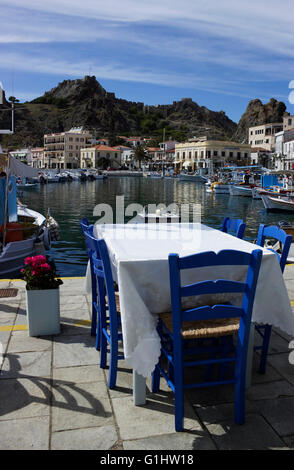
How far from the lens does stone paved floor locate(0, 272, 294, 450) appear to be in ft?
8.09

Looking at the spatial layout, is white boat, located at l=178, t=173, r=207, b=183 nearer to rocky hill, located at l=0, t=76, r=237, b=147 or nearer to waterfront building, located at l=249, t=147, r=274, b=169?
waterfront building, located at l=249, t=147, r=274, b=169

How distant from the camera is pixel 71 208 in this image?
29656 millimetres

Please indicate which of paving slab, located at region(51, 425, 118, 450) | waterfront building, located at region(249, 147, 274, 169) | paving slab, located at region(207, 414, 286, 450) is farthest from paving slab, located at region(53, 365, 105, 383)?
waterfront building, located at region(249, 147, 274, 169)

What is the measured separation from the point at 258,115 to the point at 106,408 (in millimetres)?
134327

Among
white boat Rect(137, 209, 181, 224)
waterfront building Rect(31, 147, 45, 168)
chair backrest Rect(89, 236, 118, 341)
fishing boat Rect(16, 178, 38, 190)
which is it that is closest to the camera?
chair backrest Rect(89, 236, 118, 341)

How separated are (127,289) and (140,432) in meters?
0.88

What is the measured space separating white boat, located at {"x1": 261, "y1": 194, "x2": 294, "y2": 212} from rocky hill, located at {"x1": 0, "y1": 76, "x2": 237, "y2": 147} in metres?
97.6

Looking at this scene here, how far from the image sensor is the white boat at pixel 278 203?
27328mm

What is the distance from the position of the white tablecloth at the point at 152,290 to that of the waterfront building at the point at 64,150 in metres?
103

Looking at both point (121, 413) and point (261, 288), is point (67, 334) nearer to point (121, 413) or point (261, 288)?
point (121, 413)

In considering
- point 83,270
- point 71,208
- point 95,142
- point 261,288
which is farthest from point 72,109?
point 261,288

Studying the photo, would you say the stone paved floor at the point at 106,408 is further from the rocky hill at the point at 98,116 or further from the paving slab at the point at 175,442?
the rocky hill at the point at 98,116

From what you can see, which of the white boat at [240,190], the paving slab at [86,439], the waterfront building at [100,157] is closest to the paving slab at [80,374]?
the paving slab at [86,439]

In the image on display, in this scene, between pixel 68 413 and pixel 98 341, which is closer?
pixel 68 413
